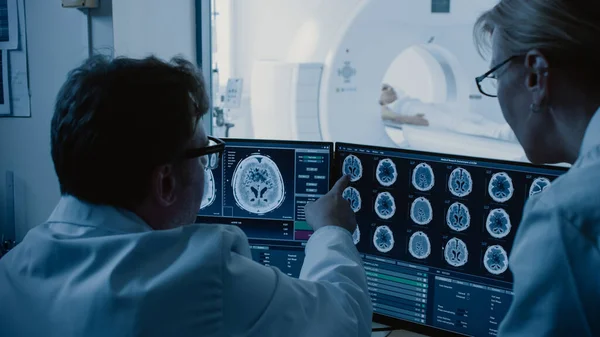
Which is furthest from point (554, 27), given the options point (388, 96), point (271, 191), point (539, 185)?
point (388, 96)

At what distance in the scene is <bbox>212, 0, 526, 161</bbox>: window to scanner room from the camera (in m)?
3.25

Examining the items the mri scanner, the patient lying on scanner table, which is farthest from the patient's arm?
the mri scanner

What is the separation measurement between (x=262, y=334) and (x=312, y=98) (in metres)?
2.40

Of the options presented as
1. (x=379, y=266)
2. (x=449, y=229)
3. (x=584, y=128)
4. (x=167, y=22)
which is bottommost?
(x=379, y=266)

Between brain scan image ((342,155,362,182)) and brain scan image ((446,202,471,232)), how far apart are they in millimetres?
239

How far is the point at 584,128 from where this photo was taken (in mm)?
877

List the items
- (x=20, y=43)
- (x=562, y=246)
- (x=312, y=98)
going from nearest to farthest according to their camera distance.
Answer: (x=562, y=246), (x=20, y=43), (x=312, y=98)

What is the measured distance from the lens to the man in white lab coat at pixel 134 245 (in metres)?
0.86

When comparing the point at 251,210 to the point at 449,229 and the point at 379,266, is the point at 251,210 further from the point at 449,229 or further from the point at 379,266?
the point at 449,229

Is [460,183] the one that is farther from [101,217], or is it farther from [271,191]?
[101,217]

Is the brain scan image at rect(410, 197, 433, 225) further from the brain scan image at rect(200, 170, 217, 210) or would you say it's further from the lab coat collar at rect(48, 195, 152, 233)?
the lab coat collar at rect(48, 195, 152, 233)

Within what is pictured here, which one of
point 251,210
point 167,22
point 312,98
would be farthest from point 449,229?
point 312,98

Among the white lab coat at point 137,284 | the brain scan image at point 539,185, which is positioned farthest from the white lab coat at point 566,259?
the brain scan image at point 539,185

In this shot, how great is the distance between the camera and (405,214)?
4.72ft
